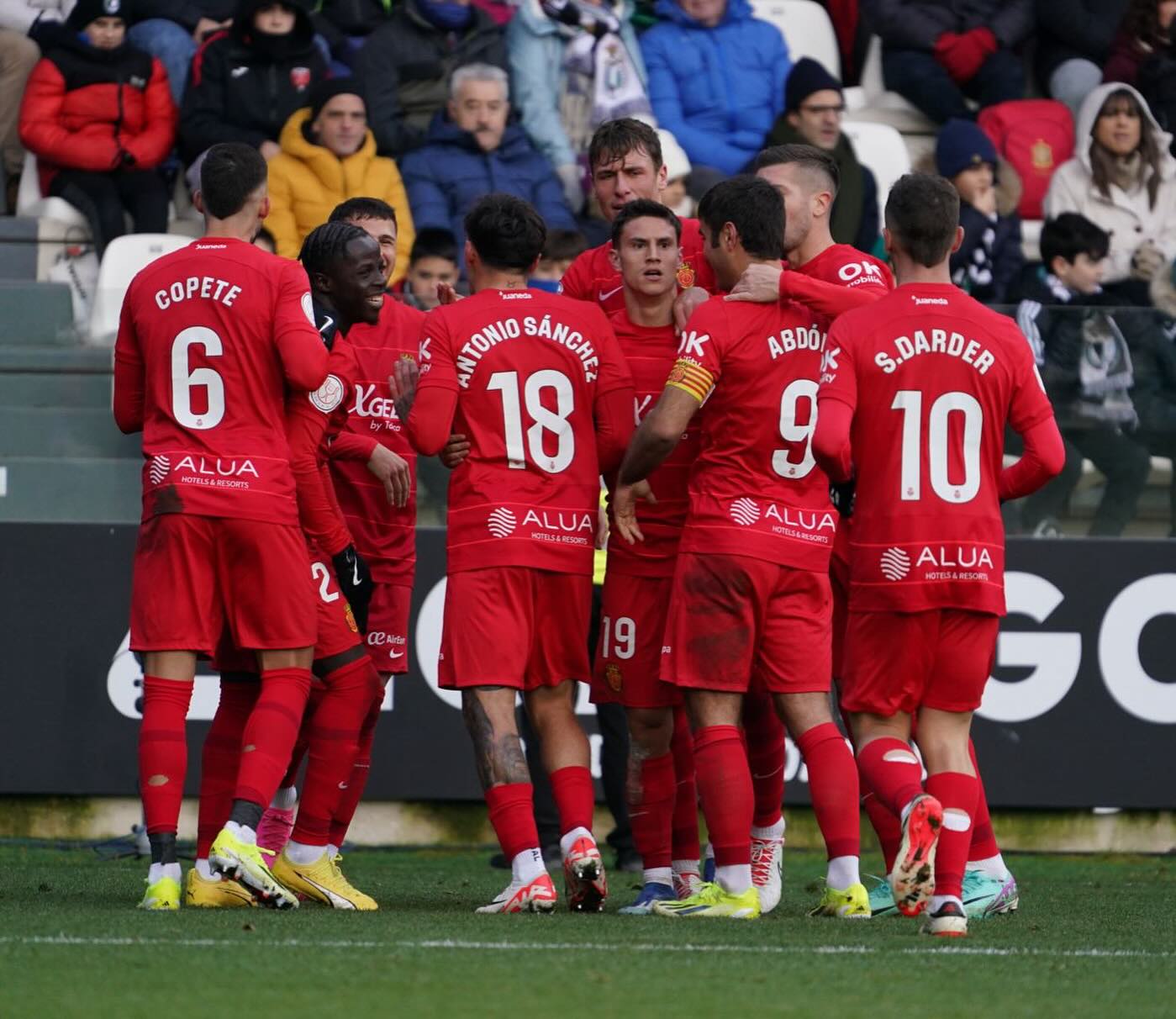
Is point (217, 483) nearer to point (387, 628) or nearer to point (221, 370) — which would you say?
point (221, 370)

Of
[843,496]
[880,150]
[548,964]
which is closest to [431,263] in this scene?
[843,496]

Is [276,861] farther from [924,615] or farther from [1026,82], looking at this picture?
[1026,82]

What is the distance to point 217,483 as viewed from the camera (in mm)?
6809

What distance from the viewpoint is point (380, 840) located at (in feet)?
32.8

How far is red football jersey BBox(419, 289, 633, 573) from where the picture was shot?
6.95m

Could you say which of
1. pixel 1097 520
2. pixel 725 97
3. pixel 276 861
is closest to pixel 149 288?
pixel 276 861

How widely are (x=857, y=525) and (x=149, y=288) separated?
90.4 inches

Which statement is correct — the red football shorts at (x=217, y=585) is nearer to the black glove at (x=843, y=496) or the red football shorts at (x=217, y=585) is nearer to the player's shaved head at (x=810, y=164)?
the black glove at (x=843, y=496)

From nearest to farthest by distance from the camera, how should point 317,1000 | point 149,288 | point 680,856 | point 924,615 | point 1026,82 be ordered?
point 317,1000 → point 924,615 → point 149,288 → point 680,856 → point 1026,82

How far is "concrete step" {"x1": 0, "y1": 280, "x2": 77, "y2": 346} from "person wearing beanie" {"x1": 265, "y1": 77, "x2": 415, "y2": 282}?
1.96 meters

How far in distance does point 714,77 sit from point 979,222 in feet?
6.67

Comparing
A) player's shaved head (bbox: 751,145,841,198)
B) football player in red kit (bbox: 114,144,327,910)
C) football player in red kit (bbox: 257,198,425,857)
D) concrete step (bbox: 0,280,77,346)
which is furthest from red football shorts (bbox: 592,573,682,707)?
A: concrete step (bbox: 0,280,77,346)

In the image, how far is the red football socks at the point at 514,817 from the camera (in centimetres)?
687

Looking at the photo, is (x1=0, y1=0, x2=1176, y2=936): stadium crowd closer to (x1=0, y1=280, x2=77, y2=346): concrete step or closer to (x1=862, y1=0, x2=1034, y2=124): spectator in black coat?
(x1=0, y1=280, x2=77, y2=346): concrete step
